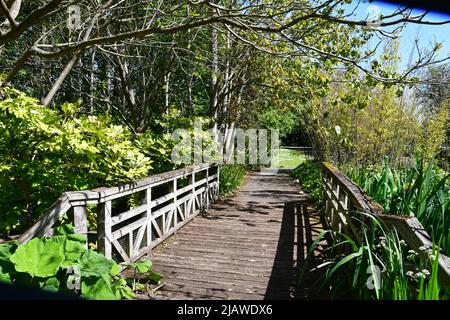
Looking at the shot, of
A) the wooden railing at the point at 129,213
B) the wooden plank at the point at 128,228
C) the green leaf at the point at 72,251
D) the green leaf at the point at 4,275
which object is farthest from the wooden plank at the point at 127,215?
the green leaf at the point at 4,275

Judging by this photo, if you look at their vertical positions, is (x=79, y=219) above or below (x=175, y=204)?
above

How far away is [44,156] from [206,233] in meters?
2.92

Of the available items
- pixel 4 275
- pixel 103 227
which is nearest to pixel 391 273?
pixel 4 275

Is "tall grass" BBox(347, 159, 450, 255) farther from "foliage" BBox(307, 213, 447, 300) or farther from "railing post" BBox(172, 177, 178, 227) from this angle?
"railing post" BBox(172, 177, 178, 227)

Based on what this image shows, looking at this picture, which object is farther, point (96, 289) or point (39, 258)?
point (96, 289)

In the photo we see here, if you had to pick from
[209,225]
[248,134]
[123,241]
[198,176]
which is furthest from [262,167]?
A: [123,241]

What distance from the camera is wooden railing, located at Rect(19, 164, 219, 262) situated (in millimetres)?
3068

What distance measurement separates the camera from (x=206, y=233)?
234 inches

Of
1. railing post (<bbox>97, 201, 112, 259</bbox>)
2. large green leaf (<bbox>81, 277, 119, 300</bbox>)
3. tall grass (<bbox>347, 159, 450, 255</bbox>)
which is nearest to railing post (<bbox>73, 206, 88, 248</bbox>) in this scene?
railing post (<bbox>97, 201, 112, 259</bbox>)

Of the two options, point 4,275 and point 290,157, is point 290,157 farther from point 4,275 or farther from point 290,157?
point 4,275

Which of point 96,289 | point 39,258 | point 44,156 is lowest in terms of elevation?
point 96,289

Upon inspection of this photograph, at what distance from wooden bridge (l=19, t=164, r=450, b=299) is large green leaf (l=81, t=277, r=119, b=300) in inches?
19.7
